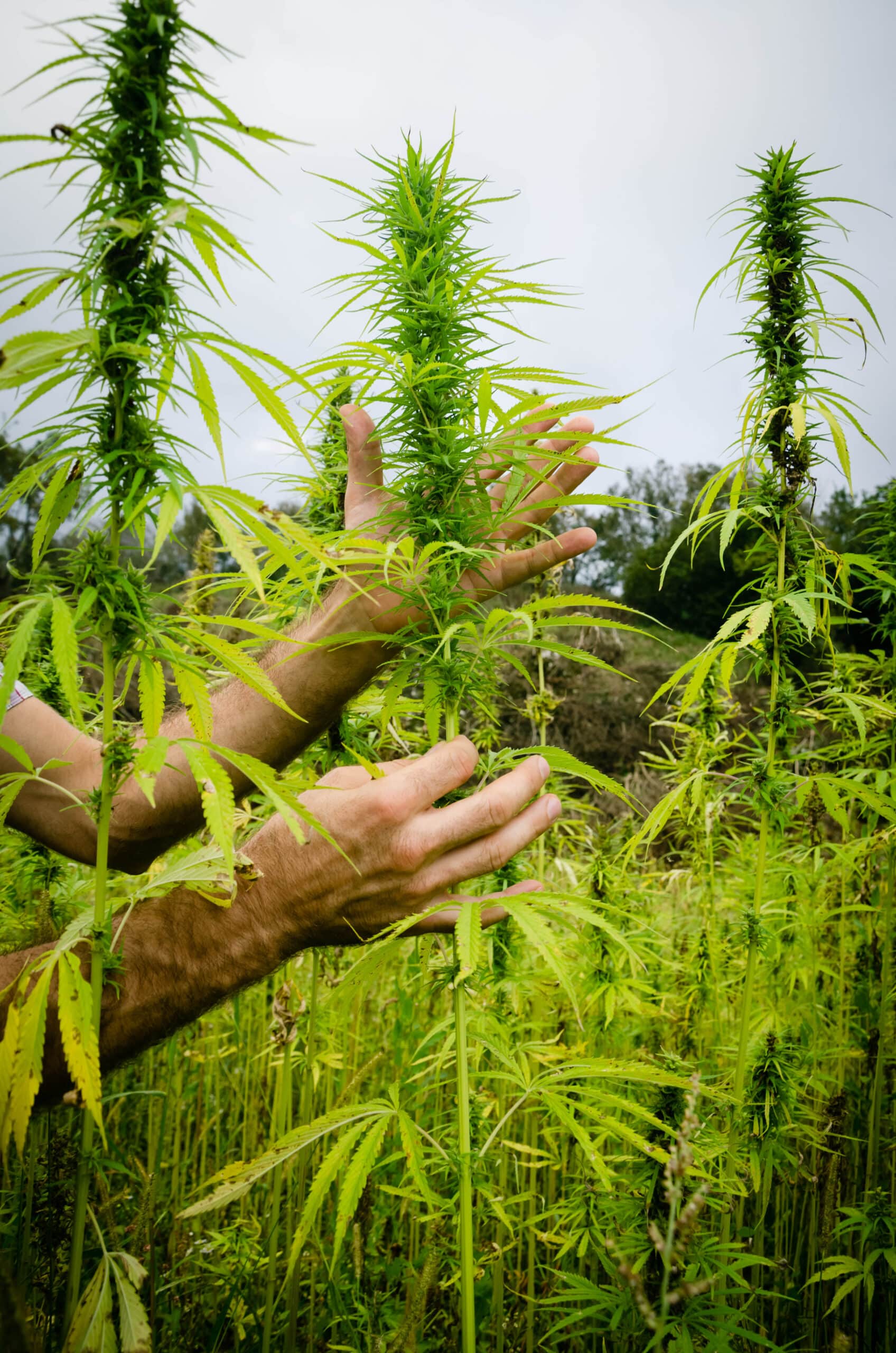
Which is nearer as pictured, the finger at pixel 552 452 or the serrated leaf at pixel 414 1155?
the serrated leaf at pixel 414 1155

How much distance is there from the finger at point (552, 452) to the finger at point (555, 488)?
30mm

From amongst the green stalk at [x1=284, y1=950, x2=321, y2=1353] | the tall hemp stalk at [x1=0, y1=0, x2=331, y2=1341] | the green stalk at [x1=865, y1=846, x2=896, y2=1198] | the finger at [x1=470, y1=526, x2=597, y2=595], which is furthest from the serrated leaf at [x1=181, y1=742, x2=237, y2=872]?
the green stalk at [x1=865, y1=846, x2=896, y2=1198]

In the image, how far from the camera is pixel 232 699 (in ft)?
6.78

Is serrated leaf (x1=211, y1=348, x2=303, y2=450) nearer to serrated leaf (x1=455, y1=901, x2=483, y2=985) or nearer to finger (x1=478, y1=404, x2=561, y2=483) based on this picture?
finger (x1=478, y1=404, x2=561, y2=483)

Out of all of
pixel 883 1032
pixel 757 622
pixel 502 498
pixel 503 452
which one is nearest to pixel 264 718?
pixel 502 498

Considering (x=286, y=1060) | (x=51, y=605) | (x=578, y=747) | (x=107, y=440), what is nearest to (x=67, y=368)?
(x=107, y=440)

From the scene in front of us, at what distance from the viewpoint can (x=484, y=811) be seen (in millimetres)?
1419

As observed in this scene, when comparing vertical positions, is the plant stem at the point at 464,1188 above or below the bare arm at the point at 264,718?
below

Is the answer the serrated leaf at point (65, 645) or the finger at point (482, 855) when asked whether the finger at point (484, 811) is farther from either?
the serrated leaf at point (65, 645)

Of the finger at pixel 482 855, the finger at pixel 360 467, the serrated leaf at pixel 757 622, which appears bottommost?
the finger at pixel 482 855

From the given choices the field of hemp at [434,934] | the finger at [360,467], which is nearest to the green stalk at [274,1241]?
the field of hemp at [434,934]

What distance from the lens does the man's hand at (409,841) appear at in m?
1.39

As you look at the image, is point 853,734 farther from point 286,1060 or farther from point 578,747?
point 578,747

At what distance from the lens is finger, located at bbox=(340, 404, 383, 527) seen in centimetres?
165
